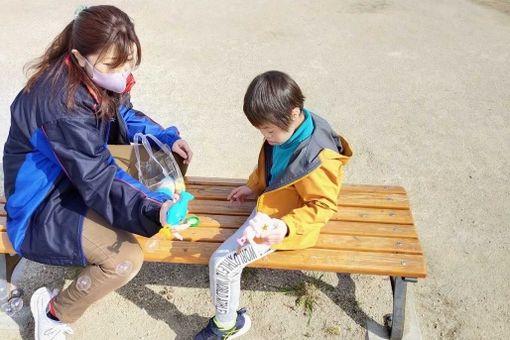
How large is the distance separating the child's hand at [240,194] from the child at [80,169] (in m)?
0.64

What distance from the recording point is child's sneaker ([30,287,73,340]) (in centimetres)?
275

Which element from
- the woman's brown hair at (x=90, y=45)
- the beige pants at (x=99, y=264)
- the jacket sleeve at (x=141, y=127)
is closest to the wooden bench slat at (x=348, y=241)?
the beige pants at (x=99, y=264)

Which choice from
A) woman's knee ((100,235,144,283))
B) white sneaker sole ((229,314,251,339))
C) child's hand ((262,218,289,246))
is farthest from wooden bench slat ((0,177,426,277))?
white sneaker sole ((229,314,251,339))

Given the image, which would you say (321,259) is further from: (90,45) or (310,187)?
(90,45)

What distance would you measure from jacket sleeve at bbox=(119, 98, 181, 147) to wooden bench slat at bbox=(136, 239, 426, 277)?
2.20 ft

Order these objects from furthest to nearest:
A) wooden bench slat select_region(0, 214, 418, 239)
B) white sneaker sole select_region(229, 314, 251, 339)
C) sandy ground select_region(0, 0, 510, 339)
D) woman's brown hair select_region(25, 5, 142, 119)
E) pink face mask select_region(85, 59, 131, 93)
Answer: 1. sandy ground select_region(0, 0, 510, 339)
2. white sneaker sole select_region(229, 314, 251, 339)
3. wooden bench slat select_region(0, 214, 418, 239)
4. pink face mask select_region(85, 59, 131, 93)
5. woman's brown hair select_region(25, 5, 142, 119)

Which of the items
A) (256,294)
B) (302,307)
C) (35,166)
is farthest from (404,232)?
(35,166)

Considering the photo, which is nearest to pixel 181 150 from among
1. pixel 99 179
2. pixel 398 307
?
pixel 99 179

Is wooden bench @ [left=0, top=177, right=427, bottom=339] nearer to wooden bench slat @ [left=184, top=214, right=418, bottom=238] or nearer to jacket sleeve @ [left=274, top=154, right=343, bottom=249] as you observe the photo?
wooden bench slat @ [left=184, top=214, right=418, bottom=238]

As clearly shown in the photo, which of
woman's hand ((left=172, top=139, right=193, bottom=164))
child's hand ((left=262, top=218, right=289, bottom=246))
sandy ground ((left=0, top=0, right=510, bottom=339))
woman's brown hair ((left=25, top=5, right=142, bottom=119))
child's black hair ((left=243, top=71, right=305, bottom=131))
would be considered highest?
woman's brown hair ((left=25, top=5, right=142, bottom=119))

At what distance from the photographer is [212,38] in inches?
264

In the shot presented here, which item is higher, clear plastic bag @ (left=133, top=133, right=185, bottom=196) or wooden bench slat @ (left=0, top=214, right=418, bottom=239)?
clear plastic bag @ (left=133, top=133, right=185, bottom=196)

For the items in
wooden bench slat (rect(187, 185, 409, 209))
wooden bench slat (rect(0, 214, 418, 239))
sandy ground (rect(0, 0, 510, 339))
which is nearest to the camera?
→ wooden bench slat (rect(0, 214, 418, 239))

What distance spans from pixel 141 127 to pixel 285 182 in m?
1.02
